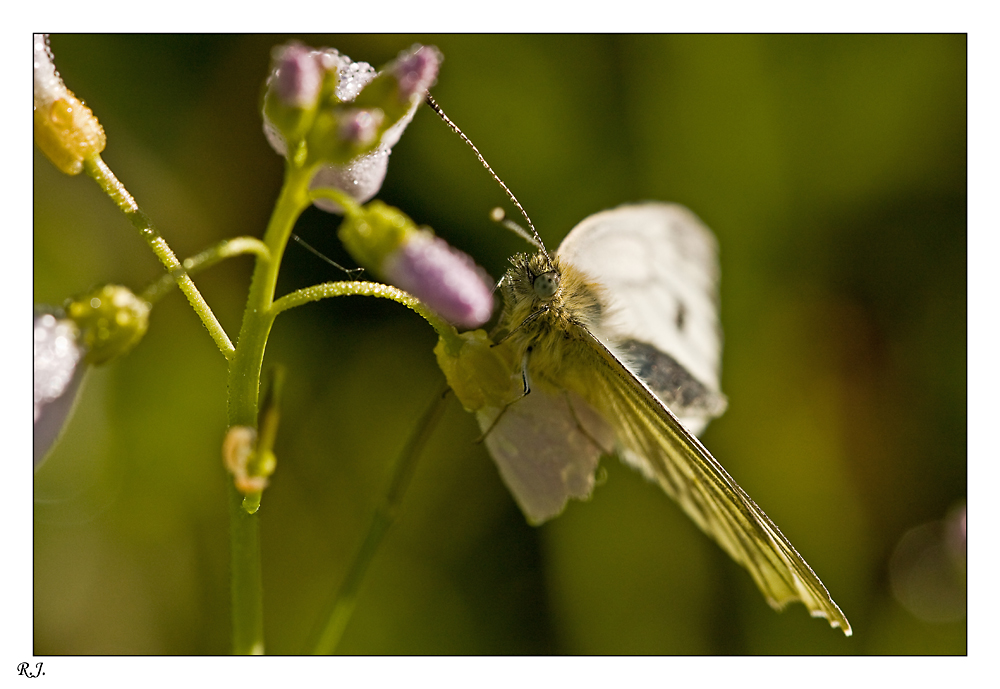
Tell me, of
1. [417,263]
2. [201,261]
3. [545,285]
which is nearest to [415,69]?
[417,263]

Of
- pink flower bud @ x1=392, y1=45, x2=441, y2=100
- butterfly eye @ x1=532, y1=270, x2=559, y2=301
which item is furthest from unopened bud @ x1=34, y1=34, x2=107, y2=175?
butterfly eye @ x1=532, y1=270, x2=559, y2=301

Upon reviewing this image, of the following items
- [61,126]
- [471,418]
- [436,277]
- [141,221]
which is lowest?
[471,418]

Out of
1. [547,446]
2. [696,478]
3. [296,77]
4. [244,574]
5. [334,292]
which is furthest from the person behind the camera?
[547,446]

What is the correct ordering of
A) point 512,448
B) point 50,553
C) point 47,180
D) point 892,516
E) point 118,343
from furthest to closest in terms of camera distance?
point 892,516 → point 47,180 → point 50,553 → point 512,448 → point 118,343

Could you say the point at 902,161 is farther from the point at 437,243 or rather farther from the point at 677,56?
the point at 437,243

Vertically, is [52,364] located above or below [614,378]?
above

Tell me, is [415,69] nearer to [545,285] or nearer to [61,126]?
[61,126]

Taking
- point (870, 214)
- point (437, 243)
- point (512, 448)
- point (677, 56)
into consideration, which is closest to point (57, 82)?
point (437, 243)
